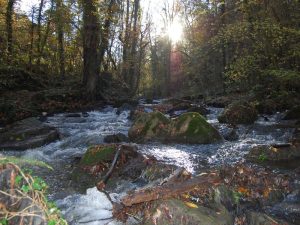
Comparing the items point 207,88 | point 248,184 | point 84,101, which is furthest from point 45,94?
point 207,88

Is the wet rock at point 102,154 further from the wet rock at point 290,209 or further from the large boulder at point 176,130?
the wet rock at point 290,209

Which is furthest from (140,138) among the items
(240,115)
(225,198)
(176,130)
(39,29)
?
(39,29)

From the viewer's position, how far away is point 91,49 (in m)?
19.1

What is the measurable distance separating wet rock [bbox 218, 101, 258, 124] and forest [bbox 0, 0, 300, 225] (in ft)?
0.13

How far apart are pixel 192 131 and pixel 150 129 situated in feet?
4.25

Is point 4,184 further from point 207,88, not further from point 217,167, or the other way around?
point 207,88

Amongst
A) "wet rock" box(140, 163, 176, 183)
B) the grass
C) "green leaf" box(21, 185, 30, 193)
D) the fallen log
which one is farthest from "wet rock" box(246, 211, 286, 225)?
"green leaf" box(21, 185, 30, 193)

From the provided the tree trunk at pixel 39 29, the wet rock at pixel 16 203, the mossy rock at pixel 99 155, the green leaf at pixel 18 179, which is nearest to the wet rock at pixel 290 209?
the mossy rock at pixel 99 155

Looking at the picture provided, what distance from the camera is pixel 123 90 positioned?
26078mm

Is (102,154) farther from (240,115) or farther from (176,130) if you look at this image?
(240,115)

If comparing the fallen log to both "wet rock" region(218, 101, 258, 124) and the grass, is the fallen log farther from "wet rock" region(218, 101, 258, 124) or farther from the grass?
"wet rock" region(218, 101, 258, 124)

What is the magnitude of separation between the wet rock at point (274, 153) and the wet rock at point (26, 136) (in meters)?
5.70

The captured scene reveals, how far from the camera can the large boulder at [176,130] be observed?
10.1 metres

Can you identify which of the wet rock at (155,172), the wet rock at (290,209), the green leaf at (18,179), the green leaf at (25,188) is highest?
the green leaf at (18,179)
